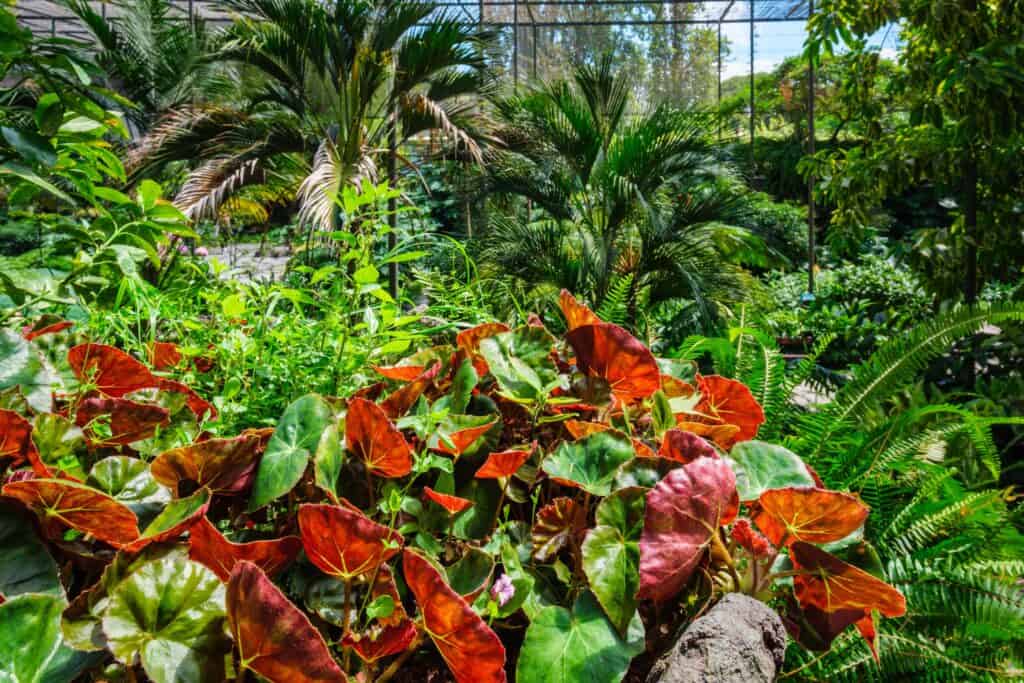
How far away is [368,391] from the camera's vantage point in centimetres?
75

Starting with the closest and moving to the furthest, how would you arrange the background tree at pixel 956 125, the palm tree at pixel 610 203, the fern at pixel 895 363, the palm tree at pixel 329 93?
the fern at pixel 895 363 → the background tree at pixel 956 125 → the palm tree at pixel 610 203 → the palm tree at pixel 329 93

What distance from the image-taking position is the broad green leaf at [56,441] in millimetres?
541

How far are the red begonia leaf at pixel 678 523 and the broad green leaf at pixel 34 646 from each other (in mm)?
335

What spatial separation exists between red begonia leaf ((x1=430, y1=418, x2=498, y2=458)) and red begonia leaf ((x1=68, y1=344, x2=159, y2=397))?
0.30m

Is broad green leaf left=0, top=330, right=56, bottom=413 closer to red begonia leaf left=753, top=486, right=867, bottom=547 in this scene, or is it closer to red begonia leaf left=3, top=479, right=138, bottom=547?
red begonia leaf left=3, top=479, right=138, bottom=547

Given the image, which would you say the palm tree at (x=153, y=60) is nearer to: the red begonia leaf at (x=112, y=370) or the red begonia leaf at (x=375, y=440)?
the red begonia leaf at (x=112, y=370)

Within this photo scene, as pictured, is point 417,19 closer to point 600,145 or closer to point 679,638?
point 600,145

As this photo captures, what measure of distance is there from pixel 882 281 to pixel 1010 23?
5653 mm

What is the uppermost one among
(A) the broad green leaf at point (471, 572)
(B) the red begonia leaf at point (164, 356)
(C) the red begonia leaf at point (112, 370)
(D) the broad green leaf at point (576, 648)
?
(C) the red begonia leaf at point (112, 370)

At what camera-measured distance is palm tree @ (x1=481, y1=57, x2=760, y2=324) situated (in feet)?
15.7

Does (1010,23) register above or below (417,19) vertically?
below

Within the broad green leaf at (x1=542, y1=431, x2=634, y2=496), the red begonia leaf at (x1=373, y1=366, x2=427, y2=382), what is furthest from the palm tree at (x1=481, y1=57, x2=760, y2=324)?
the broad green leaf at (x1=542, y1=431, x2=634, y2=496)

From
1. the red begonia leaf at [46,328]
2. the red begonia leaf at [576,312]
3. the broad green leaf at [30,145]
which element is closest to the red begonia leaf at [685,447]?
the red begonia leaf at [576,312]

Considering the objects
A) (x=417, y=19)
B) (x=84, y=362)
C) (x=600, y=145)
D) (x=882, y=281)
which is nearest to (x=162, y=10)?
(x=417, y=19)
